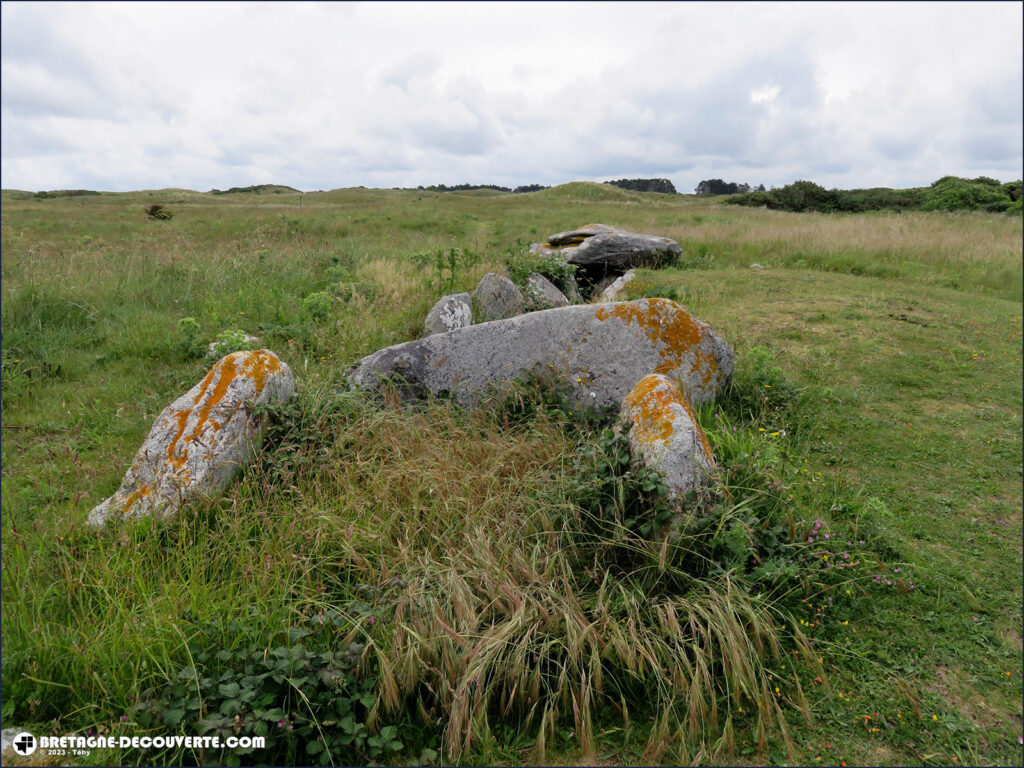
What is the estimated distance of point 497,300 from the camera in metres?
8.36

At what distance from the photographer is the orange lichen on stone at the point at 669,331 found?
219 inches

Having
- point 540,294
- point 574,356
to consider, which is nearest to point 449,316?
point 540,294

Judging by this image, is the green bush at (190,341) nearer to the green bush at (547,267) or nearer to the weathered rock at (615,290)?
the green bush at (547,267)

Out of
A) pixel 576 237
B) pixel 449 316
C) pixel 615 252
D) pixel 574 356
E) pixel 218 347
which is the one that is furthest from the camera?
pixel 576 237

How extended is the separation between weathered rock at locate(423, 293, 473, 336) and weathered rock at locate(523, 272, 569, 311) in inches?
44.7

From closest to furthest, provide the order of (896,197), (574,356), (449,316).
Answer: (574,356), (449,316), (896,197)

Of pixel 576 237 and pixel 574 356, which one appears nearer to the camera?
pixel 574 356

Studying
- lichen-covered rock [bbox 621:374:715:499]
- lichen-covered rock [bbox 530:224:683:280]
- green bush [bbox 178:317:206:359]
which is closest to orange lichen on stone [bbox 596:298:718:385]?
lichen-covered rock [bbox 621:374:715:499]

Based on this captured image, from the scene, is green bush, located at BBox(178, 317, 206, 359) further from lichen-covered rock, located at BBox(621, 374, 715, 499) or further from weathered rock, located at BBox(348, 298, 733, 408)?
lichen-covered rock, located at BBox(621, 374, 715, 499)

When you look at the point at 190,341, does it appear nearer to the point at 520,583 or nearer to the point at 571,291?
the point at 520,583

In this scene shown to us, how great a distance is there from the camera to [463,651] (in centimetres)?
288

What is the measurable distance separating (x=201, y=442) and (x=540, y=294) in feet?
18.2

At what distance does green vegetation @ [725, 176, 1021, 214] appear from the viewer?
25809mm

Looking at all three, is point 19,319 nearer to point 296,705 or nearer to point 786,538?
point 296,705
